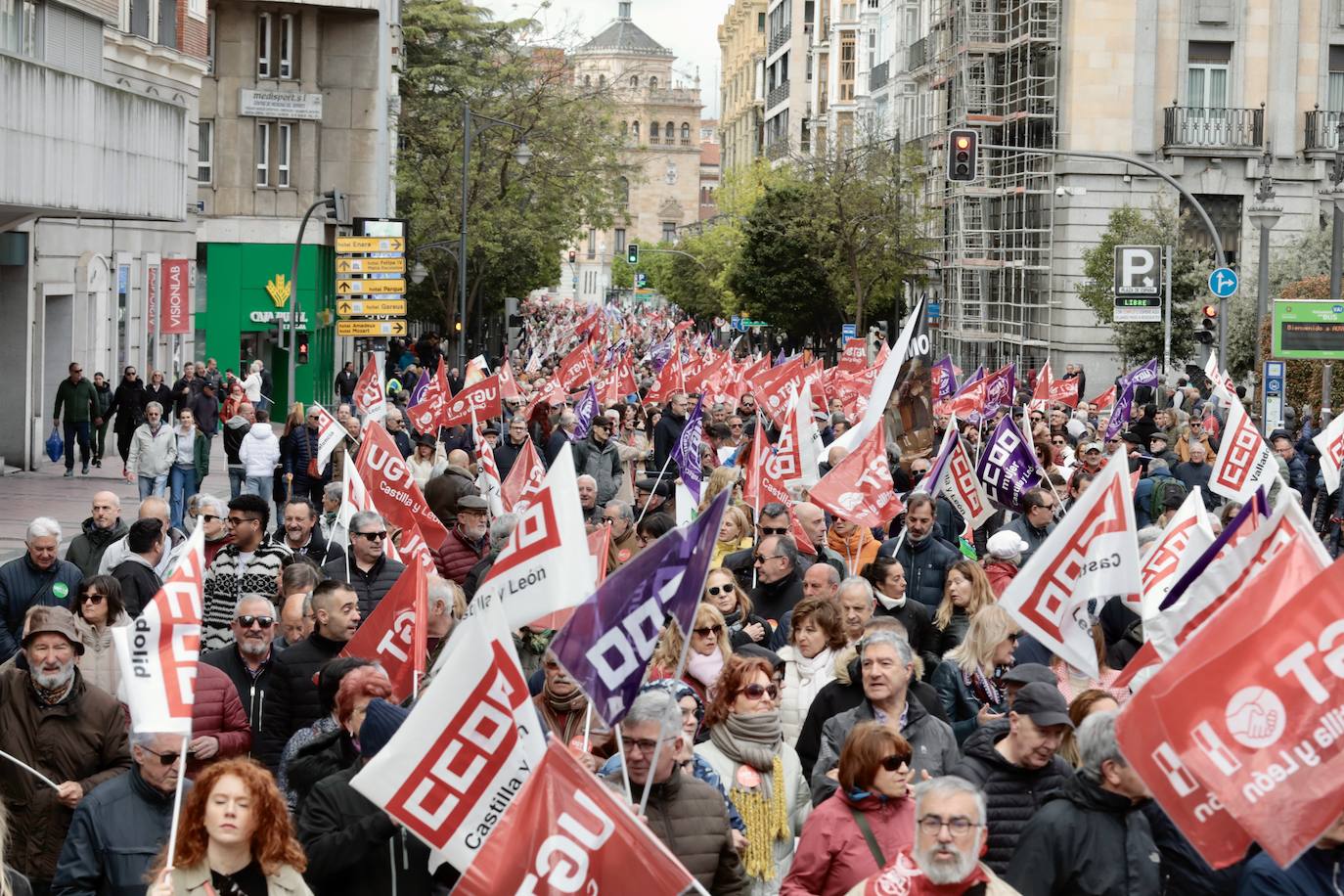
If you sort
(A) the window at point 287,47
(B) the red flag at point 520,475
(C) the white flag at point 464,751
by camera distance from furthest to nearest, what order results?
(A) the window at point 287,47, (B) the red flag at point 520,475, (C) the white flag at point 464,751

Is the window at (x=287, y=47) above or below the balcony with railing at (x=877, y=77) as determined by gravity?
below

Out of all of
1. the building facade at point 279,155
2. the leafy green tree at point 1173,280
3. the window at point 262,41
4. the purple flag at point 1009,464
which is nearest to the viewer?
the purple flag at point 1009,464

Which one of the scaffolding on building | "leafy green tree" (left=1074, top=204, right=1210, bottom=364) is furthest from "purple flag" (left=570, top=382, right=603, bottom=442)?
the scaffolding on building

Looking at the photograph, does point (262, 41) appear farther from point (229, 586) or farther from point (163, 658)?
point (163, 658)

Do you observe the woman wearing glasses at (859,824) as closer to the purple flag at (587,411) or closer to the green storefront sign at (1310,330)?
the purple flag at (587,411)

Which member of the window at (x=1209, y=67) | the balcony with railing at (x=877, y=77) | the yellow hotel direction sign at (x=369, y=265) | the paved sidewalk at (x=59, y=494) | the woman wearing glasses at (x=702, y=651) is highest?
the balcony with railing at (x=877, y=77)

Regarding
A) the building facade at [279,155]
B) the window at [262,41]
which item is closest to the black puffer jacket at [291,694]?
the building facade at [279,155]

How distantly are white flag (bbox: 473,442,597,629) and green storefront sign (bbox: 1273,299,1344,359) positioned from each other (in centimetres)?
2258

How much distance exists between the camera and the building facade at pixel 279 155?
53094 millimetres

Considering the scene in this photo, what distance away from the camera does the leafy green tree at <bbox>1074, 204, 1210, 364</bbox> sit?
1780 inches

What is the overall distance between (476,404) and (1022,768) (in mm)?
16986

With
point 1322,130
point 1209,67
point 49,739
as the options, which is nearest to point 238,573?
point 49,739

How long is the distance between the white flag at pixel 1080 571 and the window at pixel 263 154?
4611cm

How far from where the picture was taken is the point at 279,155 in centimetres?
5441
